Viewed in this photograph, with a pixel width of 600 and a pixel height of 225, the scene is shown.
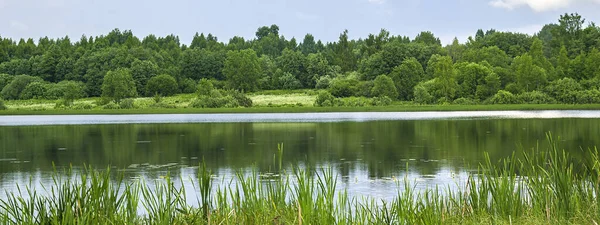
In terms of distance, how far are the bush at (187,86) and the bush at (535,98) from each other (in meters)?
71.2

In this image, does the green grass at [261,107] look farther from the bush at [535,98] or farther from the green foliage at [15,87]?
the green foliage at [15,87]

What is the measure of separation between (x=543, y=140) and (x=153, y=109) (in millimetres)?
82809

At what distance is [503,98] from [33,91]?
8823cm

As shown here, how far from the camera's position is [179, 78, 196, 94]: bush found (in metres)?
156

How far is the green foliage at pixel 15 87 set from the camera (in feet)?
481

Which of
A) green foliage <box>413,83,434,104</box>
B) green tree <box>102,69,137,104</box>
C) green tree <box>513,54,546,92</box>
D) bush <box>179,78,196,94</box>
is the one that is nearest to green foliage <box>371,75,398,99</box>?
green foliage <box>413,83,434,104</box>

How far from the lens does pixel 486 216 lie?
44.0 ft

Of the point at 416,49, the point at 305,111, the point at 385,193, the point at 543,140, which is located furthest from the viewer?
the point at 416,49

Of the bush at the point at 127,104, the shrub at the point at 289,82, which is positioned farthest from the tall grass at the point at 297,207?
the shrub at the point at 289,82

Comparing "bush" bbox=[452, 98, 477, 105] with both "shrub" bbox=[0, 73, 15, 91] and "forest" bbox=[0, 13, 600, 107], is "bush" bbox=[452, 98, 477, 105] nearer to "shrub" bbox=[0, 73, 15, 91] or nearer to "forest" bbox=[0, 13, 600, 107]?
"forest" bbox=[0, 13, 600, 107]

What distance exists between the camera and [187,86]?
158750 millimetres

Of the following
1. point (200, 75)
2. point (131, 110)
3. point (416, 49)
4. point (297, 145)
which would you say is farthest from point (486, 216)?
point (200, 75)

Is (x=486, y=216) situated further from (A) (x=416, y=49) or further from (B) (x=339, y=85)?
(A) (x=416, y=49)

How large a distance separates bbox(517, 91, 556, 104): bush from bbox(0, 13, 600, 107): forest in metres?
0.15
